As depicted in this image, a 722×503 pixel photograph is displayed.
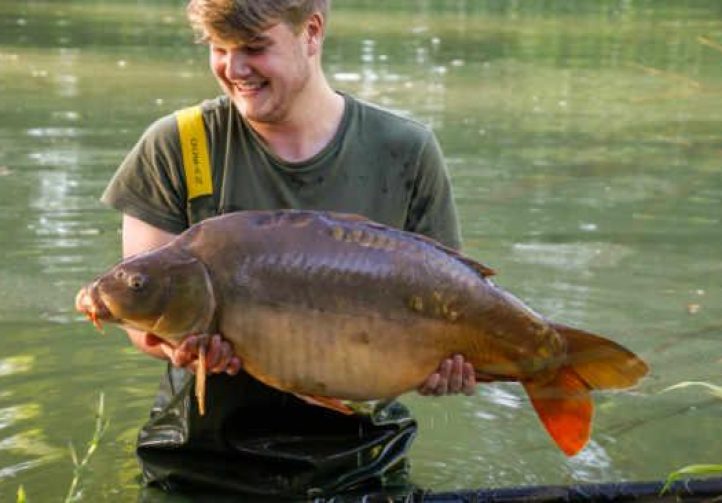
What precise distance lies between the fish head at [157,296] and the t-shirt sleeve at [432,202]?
0.88m

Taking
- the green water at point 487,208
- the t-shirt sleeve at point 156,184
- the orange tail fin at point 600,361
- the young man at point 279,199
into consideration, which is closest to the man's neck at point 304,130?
the young man at point 279,199

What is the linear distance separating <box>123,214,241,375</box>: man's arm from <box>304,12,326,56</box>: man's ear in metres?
0.62

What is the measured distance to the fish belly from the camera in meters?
3.30

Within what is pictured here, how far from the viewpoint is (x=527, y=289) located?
21.6 ft

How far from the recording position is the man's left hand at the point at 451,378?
341 cm

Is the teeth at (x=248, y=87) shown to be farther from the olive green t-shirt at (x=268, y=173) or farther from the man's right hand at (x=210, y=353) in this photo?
the man's right hand at (x=210, y=353)

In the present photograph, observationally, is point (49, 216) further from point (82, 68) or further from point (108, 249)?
point (82, 68)

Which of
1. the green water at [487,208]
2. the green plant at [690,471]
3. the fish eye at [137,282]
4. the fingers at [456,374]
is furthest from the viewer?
the green water at [487,208]

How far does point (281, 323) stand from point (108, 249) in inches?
153

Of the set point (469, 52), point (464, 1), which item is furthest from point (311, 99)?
point (464, 1)

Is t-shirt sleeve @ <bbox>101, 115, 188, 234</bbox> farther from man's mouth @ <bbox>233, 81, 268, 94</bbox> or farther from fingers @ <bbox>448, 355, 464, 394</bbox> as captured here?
fingers @ <bbox>448, 355, 464, 394</bbox>

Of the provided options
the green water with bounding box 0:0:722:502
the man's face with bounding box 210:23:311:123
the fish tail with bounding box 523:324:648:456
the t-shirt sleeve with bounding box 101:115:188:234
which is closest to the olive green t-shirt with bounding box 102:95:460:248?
the t-shirt sleeve with bounding box 101:115:188:234

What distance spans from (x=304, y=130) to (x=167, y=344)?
0.77 meters

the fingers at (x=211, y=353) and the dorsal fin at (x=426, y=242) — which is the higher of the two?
the dorsal fin at (x=426, y=242)
